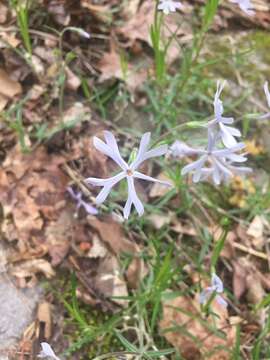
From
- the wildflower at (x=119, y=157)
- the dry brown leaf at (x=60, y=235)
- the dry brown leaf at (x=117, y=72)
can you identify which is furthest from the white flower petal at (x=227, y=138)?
the dry brown leaf at (x=117, y=72)

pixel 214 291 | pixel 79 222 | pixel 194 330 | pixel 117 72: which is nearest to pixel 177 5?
pixel 117 72

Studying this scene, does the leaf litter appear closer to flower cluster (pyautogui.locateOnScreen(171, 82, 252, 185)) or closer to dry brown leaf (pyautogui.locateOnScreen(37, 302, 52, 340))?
dry brown leaf (pyautogui.locateOnScreen(37, 302, 52, 340))

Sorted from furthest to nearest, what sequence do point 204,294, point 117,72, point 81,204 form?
1. point 117,72
2. point 81,204
3. point 204,294

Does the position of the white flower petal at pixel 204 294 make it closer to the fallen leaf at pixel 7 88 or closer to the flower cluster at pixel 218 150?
the flower cluster at pixel 218 150

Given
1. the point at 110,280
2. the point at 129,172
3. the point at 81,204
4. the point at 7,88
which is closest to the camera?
the point at 129,172

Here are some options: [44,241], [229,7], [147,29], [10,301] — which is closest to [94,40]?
[147,29]

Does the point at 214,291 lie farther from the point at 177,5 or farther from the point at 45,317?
the point at 177,5

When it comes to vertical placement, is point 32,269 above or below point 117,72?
below
